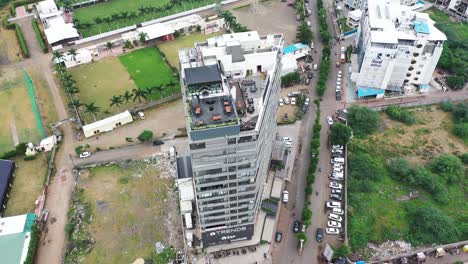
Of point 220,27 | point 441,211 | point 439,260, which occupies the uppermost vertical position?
point 220,27

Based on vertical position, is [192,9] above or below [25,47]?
above

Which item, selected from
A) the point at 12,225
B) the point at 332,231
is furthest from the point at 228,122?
the point at 12,225

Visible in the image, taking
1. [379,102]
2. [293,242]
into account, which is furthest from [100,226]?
[379,102]

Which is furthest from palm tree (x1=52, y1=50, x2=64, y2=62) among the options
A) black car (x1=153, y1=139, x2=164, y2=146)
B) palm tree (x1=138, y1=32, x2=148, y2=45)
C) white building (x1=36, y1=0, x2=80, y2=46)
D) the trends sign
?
the trends sign

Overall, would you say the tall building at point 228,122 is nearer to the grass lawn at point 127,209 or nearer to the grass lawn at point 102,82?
the grass lawn at point 127,209

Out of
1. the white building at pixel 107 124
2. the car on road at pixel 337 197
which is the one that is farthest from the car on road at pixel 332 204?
the white building at pixel 107 124

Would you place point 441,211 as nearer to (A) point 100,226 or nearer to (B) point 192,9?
(A) point 100,226
